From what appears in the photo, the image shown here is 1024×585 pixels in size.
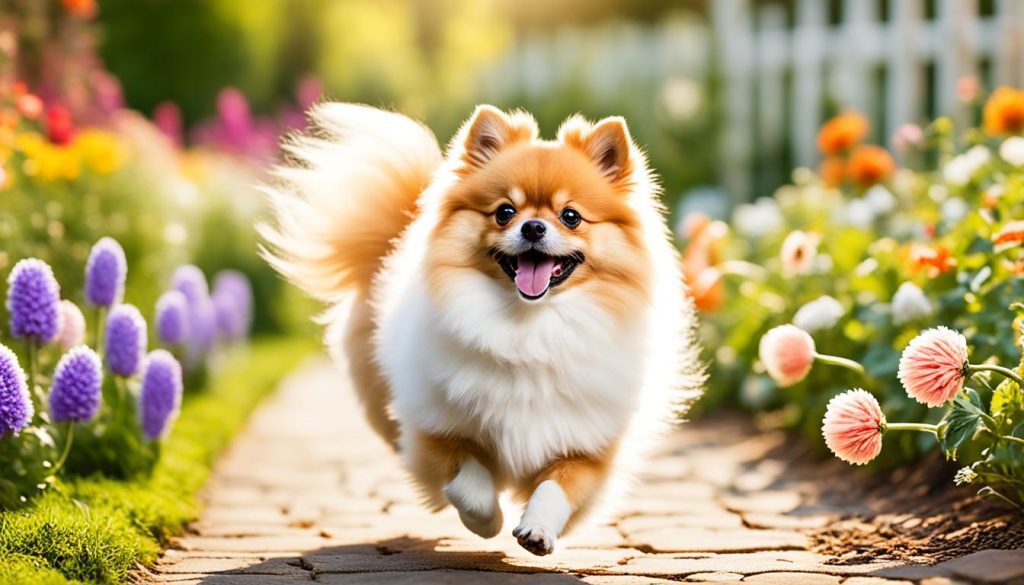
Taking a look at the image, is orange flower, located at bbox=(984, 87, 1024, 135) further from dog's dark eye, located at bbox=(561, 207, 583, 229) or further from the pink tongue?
the pink tongue

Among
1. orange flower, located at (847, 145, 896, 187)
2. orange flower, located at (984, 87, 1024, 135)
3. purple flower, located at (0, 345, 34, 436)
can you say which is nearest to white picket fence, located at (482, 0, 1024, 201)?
orange flower, located at (847, 145, 896, 187)

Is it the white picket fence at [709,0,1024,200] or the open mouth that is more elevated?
the white picket fence at [709,0,1024,200]

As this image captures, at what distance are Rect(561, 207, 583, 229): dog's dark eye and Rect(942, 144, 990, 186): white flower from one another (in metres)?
2.40

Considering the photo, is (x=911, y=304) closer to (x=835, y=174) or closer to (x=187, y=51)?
(x=835, y=174)

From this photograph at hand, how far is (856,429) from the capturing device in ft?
11.7

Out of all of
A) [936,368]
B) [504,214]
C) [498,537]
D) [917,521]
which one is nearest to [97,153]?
[498,537]

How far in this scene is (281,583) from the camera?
11.6 ft

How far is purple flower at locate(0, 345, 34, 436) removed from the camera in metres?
3.54

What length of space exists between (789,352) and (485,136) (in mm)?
1207

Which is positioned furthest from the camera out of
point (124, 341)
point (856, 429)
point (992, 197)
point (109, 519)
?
point (992, 197)

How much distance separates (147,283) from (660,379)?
12.7 ft

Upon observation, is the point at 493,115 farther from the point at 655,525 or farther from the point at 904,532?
the point at 904,532

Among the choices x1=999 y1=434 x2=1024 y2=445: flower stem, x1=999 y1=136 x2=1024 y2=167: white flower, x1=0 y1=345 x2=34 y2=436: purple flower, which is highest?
x1=999 y1=136 x2=1024 y2=167: white flower

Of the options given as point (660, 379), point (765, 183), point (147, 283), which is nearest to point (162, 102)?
point (765, 183)
